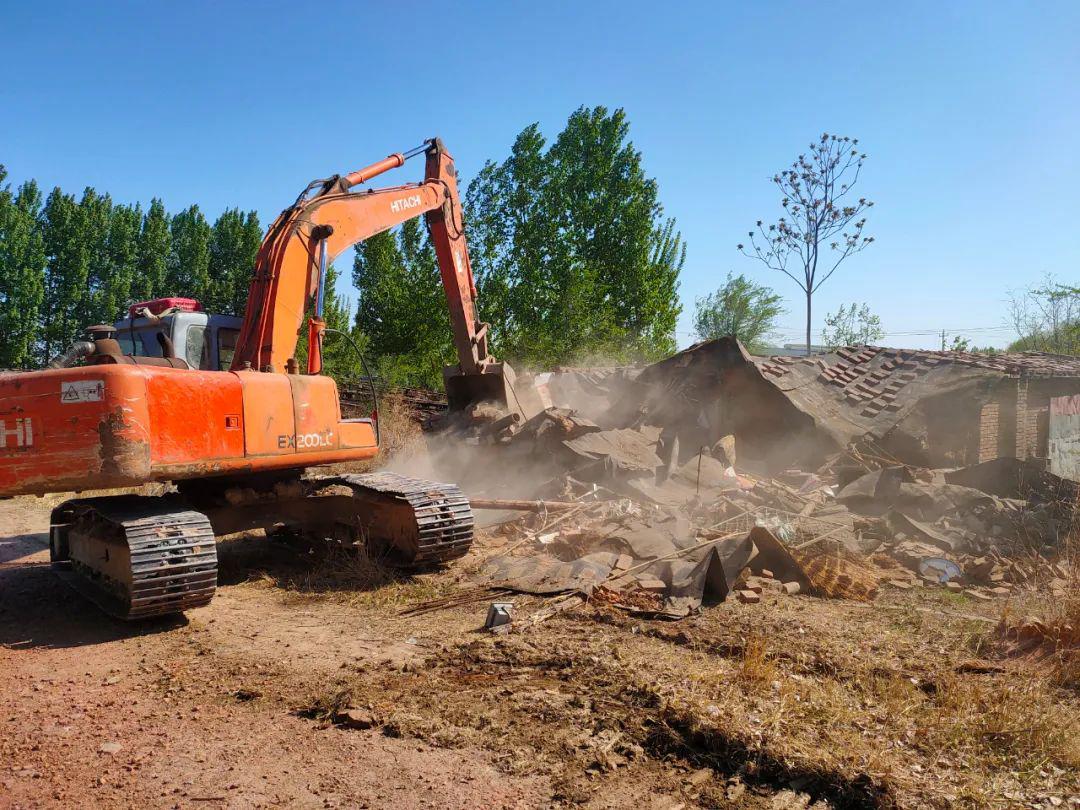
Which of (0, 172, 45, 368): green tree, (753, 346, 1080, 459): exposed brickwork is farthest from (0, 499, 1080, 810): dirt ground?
(0, 172, 45, 368): green tree

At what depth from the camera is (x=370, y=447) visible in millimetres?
7355

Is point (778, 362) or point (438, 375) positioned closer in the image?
point (778, 362)

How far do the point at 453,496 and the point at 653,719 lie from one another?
157 inches

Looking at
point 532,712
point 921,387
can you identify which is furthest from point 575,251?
point 532,712

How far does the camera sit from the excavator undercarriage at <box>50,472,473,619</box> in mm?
5410

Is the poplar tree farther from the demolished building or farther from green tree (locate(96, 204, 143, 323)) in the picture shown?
the demolished building

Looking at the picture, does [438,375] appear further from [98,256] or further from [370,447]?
[370,447]

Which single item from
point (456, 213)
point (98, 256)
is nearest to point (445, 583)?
point (456, 213)

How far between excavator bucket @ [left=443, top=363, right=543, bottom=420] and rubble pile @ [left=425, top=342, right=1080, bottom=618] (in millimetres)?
273

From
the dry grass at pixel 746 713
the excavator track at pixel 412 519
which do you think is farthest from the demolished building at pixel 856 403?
the dry grass at pixel 746 713

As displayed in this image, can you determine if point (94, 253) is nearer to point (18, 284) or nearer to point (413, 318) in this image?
point (18, 284)

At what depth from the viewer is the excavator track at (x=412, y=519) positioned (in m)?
6.96

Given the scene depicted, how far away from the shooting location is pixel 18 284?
29.0m

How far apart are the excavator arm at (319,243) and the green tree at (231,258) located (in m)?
27.3
